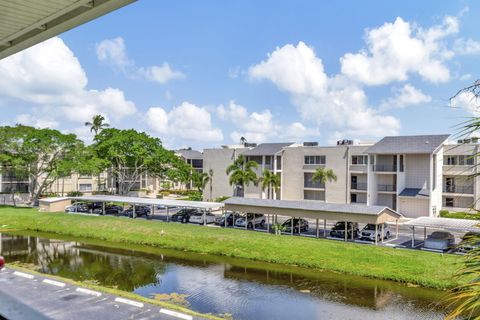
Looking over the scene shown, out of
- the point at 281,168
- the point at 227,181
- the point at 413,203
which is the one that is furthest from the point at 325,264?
the point at 227,181

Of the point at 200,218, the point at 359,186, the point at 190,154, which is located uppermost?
the point at 190,154

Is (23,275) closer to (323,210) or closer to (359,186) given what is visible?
(323,210)

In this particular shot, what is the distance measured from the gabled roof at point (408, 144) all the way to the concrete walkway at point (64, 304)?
30.2 metres

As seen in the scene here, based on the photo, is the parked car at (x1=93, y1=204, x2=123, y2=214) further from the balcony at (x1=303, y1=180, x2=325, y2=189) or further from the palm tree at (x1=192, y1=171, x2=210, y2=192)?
the balcony at (x1=303, y1=180, x2=325, y2=189)

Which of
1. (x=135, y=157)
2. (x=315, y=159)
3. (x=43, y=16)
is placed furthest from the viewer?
(x=135, y=157)

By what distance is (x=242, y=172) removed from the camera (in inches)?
1689

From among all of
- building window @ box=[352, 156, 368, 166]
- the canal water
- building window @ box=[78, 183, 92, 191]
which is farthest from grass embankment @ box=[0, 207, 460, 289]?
building window @ box=[78, 183, 92, 191]

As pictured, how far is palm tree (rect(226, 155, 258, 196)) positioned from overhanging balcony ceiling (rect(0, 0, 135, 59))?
116 ft

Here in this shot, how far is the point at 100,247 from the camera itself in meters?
27.6

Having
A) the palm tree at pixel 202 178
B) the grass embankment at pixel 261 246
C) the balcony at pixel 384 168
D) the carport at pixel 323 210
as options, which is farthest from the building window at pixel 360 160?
the palm tree at pixel 202 178

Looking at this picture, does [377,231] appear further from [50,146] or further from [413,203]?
[50,146]

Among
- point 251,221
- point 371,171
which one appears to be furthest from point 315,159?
point 251,221

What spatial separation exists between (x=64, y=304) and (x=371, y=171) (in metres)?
32.0

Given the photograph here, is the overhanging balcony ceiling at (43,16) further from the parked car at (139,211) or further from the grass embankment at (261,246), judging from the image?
the parked car at (139,211)
